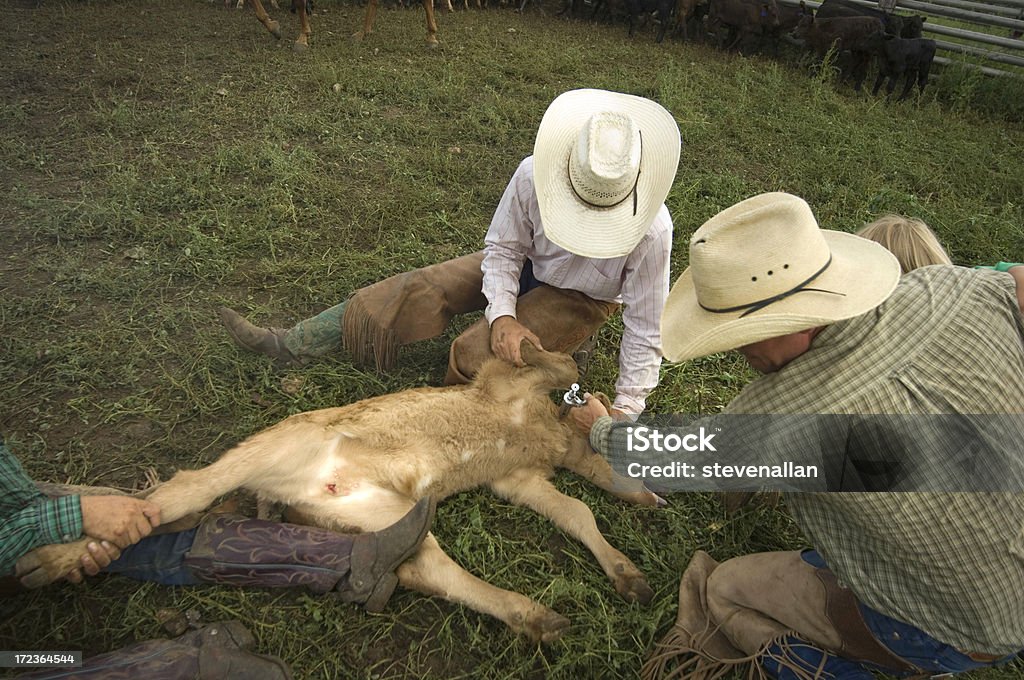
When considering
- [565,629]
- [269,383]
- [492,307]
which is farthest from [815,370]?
[269,383]

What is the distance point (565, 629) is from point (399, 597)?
729 millimetres

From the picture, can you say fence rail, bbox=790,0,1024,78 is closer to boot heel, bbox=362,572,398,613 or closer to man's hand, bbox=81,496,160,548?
boot heel, bbox=362,572,398,613

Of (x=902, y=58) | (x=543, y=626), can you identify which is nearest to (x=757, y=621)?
(x=543, y=626)

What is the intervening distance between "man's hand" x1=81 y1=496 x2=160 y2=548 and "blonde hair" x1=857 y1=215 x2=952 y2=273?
3105mm

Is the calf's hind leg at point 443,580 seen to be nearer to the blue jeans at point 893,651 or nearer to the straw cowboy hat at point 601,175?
the blue jeans at point 893,651

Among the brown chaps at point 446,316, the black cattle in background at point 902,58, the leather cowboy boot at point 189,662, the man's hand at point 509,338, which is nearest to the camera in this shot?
the leather cowboy boot at point 189,662

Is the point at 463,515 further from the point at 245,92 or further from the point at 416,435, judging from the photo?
the point at 245,92

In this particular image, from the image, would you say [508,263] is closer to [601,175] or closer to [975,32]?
[601,175]

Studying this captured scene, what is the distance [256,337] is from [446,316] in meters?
1.07

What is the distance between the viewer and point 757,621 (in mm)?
2623

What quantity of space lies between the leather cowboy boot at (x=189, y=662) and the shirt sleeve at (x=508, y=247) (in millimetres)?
1826

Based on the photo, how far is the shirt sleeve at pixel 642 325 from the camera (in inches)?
123

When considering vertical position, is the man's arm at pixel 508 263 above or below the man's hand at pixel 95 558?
above

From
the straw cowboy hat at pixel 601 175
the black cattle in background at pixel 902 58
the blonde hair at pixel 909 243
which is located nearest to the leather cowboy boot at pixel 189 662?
the straw cowboy hat at pixel 601 175
